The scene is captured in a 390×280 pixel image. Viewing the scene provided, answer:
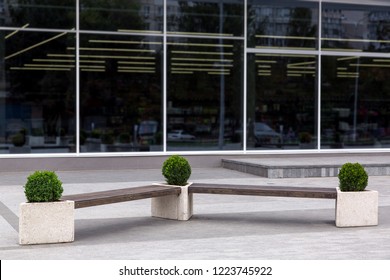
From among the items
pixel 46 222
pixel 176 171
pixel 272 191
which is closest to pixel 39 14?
pixel 176 171

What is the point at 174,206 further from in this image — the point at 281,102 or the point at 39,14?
the point at 281,102

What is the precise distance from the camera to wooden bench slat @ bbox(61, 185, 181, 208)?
31.6ft

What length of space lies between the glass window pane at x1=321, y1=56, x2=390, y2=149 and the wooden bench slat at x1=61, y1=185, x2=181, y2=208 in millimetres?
11257

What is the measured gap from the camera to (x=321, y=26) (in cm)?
2098

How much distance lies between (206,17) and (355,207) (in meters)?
10.7

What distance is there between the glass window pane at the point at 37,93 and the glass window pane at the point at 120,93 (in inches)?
16.6

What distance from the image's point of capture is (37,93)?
18.4 m

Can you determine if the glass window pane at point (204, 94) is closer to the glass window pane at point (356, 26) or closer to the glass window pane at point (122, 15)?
the glass window pane at point (122, 15)

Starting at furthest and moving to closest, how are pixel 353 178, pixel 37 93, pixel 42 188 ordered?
1. pixel 37 93
2. pixel 353 178
3. pixel 42 188

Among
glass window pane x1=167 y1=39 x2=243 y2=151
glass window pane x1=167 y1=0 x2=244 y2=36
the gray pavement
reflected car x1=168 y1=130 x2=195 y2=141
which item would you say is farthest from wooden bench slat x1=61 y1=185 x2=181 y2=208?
glass window pane x1=167 y1=0 x2=244 y2=36

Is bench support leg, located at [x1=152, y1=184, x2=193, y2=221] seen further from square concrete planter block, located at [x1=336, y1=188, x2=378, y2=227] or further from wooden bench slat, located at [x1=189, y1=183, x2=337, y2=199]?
A: square concrete planter block, located at [x1=336, y1=188, x2=378, y2=227]

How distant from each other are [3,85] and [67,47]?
1.93 metres

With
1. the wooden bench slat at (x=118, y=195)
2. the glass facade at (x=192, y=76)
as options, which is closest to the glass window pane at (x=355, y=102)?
the glass facade at (x=192, y=76)

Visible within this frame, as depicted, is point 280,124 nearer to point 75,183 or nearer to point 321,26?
point 321,26
